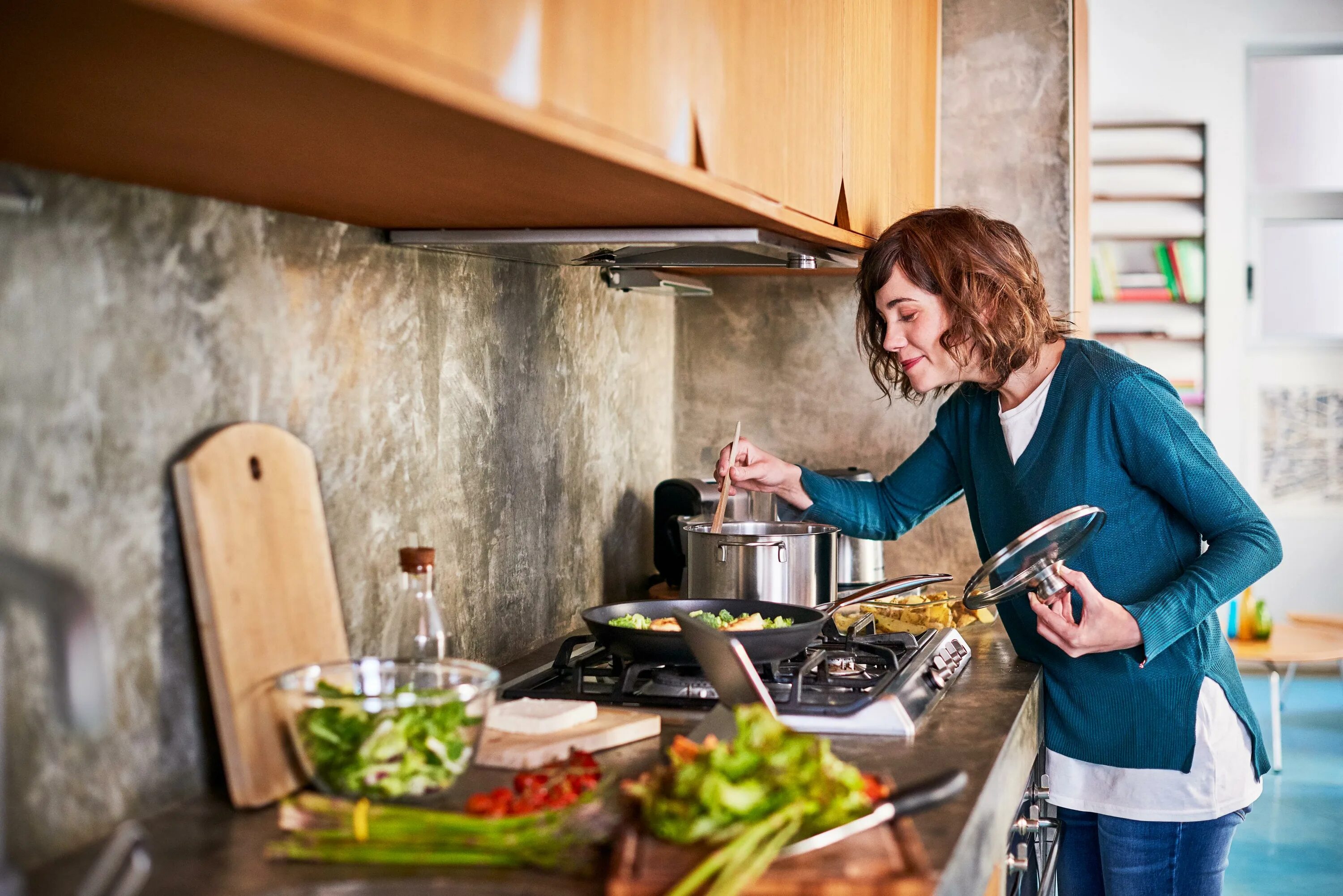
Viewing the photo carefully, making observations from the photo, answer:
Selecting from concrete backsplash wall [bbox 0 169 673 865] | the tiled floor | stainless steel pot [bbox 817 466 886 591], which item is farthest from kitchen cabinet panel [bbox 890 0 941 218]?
the tiled floor

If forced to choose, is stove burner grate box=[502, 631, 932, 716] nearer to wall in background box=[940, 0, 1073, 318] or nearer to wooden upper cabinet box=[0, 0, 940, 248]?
wooden upper cabinet box=[0, 0, 940, 248]

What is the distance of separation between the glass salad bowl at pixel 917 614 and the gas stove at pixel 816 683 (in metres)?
0.23

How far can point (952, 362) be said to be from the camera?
6.43 feet

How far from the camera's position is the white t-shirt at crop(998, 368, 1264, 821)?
6.10 feet

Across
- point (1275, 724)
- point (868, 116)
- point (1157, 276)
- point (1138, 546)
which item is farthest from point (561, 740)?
point (1157, 276)

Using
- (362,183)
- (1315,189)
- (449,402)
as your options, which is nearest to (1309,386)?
(1315,189)

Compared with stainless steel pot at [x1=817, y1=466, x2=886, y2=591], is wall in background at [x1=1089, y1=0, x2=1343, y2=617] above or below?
above

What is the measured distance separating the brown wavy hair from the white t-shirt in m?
0.58

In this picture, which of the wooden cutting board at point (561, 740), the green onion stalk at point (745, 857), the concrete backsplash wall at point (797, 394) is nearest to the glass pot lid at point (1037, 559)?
the wooden cutting board at point (561, 740)

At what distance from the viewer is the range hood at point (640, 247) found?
5.43 feet

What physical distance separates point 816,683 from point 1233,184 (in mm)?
5369

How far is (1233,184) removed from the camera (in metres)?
6.21

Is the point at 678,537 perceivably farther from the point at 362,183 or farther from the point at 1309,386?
the point at 1309,386

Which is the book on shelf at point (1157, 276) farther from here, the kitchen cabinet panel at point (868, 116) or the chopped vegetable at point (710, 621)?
the chopped vegetable at point (710, 621)
